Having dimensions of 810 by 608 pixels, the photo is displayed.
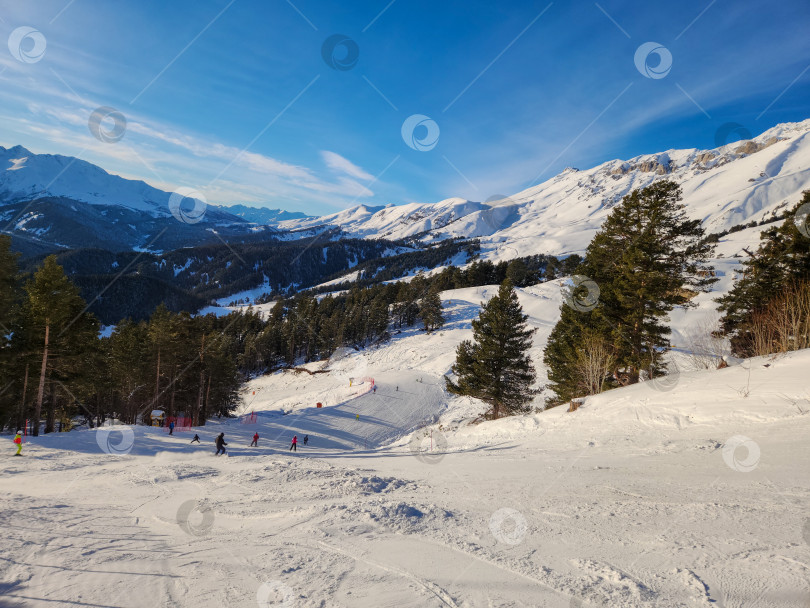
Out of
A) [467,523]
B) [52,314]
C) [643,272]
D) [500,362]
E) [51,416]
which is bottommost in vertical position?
[51,416]

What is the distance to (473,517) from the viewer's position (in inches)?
298

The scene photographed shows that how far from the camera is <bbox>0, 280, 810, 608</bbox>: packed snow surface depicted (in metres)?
4.81

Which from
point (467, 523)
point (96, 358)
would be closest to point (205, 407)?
point (96, 358)

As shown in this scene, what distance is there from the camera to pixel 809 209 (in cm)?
1945

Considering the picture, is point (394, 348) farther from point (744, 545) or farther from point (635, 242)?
point (744, 545)

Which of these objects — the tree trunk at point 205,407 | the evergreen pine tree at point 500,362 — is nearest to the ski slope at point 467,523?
the evergreen pine tree at point 500,362

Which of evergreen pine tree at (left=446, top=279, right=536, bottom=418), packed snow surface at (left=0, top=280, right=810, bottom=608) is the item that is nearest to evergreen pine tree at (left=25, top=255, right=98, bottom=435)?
packed snow surface at (left=0, top=280, right=810, bottom=608)

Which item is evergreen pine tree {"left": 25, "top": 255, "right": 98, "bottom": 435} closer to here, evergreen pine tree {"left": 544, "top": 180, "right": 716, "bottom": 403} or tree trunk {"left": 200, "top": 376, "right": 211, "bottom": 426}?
tree trunk {"left": 200, "top": 376, "right": 211, "bottom": 426}

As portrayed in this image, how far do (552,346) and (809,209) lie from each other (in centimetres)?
1573

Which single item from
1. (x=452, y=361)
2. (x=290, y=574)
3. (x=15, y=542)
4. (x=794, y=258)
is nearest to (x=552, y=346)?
(x=794, y=258)

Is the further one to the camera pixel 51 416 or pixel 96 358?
pixel 96 358

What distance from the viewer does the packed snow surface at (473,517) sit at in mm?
4809

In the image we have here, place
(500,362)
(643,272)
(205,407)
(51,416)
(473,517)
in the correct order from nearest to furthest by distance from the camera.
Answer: (473,517)
(643,272)
(51,416)
(500,362)
(205,407)

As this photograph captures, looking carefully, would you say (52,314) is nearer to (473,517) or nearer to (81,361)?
(81,361)
